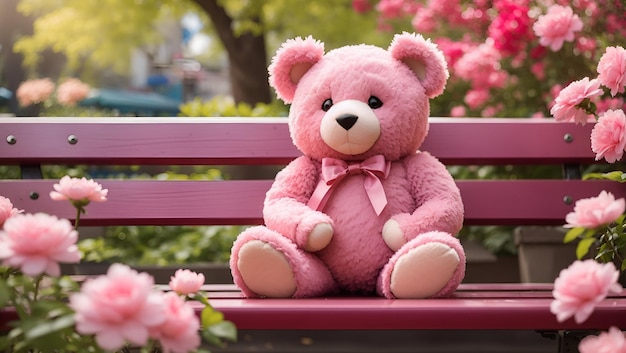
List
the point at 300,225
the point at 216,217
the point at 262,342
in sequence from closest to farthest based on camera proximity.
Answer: the point at 300,225 → the point at 216,217 → the point at 262,342

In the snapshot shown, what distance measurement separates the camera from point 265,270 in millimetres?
2057

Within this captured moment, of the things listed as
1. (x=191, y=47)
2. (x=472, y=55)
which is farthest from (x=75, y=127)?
(x=191, y=47)

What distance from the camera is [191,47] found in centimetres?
2616

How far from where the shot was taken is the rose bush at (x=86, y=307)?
1374 mm

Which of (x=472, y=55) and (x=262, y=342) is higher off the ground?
(x=472, y=55)

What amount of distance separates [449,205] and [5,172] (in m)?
2.90

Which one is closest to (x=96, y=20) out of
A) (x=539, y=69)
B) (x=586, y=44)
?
(x=539, y=69)

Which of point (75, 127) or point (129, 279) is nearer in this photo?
point (129, 279)

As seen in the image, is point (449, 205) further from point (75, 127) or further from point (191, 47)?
point (191, 47)

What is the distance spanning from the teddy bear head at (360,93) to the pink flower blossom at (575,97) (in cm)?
34

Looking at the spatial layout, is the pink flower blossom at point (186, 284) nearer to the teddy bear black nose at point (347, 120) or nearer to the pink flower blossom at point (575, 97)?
A: the teddy bear black nose at point (347, 120)

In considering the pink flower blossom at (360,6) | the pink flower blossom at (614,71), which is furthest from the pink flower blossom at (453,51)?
the pink flower blossom at (614,71)

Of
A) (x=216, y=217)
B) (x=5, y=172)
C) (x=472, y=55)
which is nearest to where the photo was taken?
(x=216, y=217)

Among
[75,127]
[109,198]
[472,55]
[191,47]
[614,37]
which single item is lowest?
[109,198]
